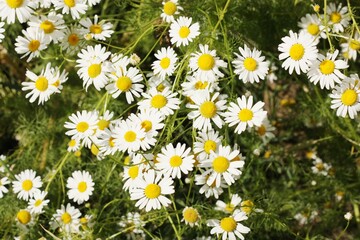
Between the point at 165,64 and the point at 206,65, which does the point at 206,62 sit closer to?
the point at 206,65

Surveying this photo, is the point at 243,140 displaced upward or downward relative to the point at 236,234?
upward

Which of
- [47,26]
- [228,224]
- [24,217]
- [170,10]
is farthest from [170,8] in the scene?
[24,217]

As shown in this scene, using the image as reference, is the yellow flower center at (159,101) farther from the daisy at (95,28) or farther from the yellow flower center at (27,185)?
the yellow flower center at (27,185)

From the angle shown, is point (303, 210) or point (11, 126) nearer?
point (303, 210)

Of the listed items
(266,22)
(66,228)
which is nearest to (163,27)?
(266,22)

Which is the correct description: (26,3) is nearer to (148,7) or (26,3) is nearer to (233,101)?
(148,7)

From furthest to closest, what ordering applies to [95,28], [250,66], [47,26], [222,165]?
[95,28] → [47,26] → [250,66] → [222,165]
